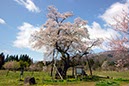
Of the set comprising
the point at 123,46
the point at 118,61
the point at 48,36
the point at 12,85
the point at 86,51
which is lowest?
the point at 12,85

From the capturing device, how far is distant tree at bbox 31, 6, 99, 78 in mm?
39500

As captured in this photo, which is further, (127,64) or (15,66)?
(15,66)

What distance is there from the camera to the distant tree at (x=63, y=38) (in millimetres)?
39500

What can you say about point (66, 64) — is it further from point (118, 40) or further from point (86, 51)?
point (118, 40)

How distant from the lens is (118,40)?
1681 centimetres

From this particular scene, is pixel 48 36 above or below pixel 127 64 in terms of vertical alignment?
above

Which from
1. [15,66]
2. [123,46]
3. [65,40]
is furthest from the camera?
[15,66]

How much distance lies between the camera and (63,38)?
3881 centimetres

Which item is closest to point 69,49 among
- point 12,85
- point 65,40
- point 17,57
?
point 65,40

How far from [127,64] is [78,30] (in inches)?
944

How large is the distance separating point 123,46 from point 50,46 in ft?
83.0

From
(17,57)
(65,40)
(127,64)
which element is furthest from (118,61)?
(17,57)

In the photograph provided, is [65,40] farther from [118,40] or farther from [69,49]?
[118,40]

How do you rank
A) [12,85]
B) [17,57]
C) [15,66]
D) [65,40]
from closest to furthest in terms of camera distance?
[12,85]
[65,40]
[15,66]
[17,57]
